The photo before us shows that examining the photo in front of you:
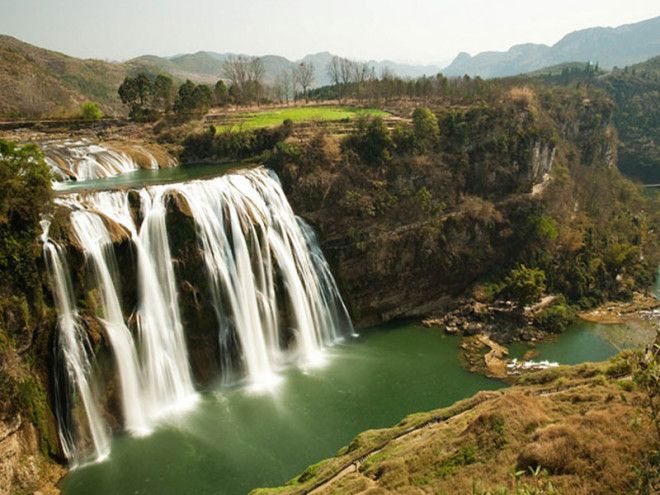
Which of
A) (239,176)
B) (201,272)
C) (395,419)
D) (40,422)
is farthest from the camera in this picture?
(239,176)

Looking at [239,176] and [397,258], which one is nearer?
[239,176]

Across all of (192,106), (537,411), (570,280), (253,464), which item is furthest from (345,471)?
(192,106)

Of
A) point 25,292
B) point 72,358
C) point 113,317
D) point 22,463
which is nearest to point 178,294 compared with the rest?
point 113,317

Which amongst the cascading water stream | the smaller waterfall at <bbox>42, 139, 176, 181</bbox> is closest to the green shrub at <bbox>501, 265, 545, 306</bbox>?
the cascading water stream

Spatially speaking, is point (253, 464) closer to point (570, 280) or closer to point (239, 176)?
point (239, 176)

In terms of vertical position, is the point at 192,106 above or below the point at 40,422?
above

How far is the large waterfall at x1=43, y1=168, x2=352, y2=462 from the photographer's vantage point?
2169cm

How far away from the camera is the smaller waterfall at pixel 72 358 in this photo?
19969 millimetres

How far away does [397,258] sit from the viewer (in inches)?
1400

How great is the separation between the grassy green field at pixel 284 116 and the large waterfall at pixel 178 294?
13.3 meters

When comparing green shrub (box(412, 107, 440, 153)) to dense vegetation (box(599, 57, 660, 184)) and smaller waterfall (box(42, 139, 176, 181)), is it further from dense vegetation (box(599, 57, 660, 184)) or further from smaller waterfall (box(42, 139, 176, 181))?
dense vegetation (box(599, 57, 660, 184))

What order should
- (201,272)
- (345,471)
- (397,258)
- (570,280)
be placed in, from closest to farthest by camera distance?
(345,471) < (201,272) < (397,258) < (570,280)

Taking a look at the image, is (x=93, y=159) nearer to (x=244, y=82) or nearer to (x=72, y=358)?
(x=72, y=358)

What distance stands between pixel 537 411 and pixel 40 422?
1848 cm
